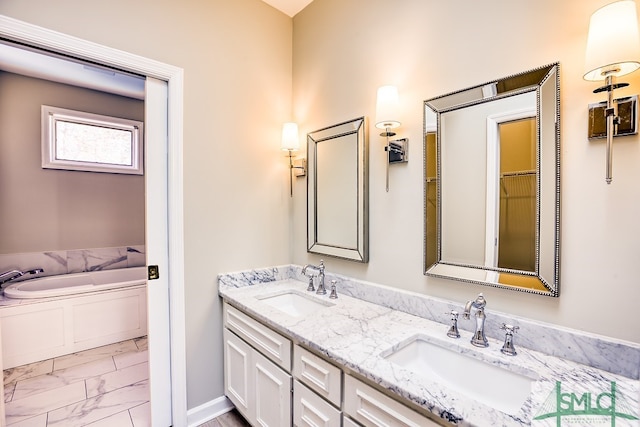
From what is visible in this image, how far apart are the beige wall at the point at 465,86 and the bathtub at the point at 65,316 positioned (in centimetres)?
221

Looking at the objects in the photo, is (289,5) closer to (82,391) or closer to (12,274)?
(82,391)

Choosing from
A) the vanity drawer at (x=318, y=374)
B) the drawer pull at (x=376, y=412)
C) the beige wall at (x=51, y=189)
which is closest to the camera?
the drawer pull at (x=376, y=412)

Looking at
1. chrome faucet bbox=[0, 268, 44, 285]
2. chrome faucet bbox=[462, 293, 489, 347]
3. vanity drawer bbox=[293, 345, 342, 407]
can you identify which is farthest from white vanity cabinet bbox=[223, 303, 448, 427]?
chrome faucet bbox=[0, 268, 44, 285]

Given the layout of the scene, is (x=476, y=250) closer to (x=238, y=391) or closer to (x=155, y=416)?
(x=238, y=391)

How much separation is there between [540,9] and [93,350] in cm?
411

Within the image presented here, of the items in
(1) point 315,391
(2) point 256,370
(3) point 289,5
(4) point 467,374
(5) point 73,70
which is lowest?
(2) point 256,370

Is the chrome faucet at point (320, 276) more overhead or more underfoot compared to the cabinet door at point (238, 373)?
more overhead

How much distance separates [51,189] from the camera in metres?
3.09

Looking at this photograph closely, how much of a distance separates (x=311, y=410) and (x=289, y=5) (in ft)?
8.56

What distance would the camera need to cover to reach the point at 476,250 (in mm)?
1320

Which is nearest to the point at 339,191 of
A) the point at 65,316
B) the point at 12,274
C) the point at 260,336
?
the point at 260,336

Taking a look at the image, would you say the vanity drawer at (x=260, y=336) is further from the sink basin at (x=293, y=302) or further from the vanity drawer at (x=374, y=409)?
the vanity drawer at (x=374, y=409)

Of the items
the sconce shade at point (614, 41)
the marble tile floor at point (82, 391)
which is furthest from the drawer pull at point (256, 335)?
the sconce shade at point (614, 41)

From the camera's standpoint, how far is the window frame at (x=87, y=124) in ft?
10.00
